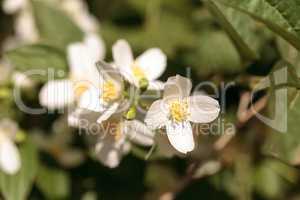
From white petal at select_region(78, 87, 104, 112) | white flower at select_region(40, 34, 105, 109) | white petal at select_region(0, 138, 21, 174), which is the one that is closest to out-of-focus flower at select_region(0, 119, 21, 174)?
white petal at select_region(0, 138, 21, 174)

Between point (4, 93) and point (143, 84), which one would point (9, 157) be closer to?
point (4, 93)

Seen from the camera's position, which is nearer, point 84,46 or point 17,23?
point 84,46

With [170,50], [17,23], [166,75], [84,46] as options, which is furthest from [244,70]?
[17,23]

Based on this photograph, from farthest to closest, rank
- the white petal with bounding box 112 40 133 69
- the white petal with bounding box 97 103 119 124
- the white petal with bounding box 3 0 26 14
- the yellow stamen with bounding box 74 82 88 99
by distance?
1. the white petal with bounding box 3 0 26 14
2. the yellow stamen with bounding box 74 82 88 99
3. the white petal with bounding box 112 40 133 69
4. the white petal with bounding box 97 103 119 124

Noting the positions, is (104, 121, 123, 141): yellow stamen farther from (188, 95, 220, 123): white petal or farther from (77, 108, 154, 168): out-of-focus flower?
(188, 95, 220, 123): white petal

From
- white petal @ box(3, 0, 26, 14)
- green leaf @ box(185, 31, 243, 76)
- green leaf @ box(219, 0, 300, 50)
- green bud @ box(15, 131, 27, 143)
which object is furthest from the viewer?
white petal @ box(3, 0, 26, 14)

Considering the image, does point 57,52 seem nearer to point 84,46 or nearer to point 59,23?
point 84,46
